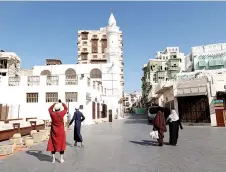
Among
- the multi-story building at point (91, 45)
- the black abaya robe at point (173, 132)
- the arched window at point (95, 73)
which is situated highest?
the multi-story building at point (91, 45)

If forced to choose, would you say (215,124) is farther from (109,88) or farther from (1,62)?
(1,62)

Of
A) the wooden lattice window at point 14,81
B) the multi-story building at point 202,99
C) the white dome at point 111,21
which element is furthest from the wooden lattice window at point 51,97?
the white dome at point 111,21

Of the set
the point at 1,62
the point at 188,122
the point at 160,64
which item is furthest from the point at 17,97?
the point at 160,64

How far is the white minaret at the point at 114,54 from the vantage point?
4131 centimetres

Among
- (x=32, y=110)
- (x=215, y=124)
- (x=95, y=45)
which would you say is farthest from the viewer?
(x=95, y=45)

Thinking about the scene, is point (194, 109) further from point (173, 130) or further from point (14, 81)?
point (14, 81)

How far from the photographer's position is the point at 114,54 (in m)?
45.0

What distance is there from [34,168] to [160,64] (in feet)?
220

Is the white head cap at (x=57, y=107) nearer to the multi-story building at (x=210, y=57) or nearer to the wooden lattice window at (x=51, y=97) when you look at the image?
the wooden lattice window at (x=51, y=97)

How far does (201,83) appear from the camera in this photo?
18.6 m

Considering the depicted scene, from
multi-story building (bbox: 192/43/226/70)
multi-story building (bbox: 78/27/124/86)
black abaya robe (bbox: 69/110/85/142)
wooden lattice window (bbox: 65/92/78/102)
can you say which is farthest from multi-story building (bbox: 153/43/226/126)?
multi-story building (bbox: 78/27/124/86)

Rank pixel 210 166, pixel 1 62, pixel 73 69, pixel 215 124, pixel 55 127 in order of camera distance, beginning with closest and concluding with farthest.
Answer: pixel 210 166
pixel 55 127
pixel 215 124
pixel 73 69
pixel 1 62

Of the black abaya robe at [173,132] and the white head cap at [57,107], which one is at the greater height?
the white head cap at [57,107]

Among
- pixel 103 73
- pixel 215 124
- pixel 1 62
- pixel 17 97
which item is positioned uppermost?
pixel 1 62
